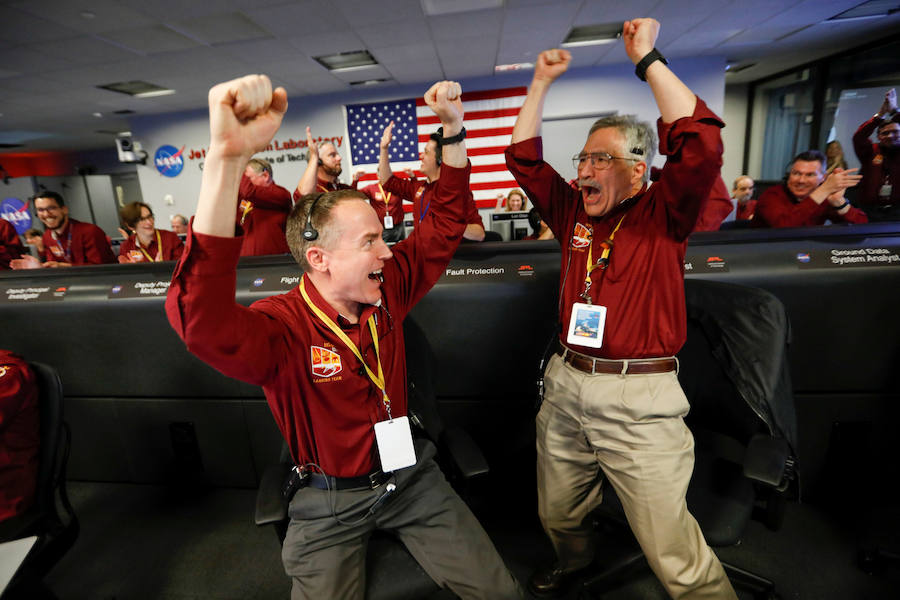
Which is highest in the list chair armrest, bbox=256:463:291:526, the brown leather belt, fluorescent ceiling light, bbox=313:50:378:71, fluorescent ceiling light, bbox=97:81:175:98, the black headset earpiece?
fluorescent ceiling light, bbox=313:50:378:71

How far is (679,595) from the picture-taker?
3.80 feet

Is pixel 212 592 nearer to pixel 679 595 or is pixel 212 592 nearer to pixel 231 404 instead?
pixel 231 404

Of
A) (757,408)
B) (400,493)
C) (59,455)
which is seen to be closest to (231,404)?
(59,455)

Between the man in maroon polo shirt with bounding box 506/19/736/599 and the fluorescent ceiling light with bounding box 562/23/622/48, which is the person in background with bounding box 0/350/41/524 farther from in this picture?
the fluorescent ceiling light with bounding box 562/23/622/48

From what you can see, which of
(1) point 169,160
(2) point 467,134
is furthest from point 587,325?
(1) point 169,160

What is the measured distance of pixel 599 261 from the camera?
48.4 inches

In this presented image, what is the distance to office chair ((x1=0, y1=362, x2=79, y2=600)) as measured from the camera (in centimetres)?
124

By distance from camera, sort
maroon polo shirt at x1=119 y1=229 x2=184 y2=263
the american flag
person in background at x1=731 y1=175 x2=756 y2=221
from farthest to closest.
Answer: the american flag < person in background at x1=731 y1=175 x2=756 y2=221 < maroon polo shirt at x1=119 y1=229 x2=184 y2=263

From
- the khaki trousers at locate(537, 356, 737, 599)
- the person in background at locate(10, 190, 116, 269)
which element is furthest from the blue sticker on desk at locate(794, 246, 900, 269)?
the person in background at locate(10, 190, 116, 269)

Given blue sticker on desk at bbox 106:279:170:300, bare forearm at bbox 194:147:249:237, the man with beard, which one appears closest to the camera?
bare forearm at bbox 194:147:249:237

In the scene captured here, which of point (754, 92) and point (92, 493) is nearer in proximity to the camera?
point (92, 493)

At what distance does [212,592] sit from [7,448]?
2.88 ft

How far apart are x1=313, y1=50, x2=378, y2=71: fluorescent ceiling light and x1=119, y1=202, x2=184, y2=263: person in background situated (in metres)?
2.87

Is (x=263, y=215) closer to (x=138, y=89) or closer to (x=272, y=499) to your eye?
(x=272, y=499)
